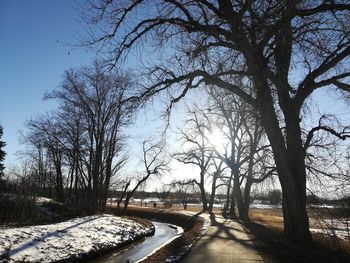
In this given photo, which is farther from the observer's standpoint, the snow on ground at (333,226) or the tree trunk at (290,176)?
the tree trunk at (290,176)

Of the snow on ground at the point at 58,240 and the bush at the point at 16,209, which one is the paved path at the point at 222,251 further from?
the bush at the point at 16,209

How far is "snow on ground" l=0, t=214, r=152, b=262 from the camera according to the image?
11.0 m

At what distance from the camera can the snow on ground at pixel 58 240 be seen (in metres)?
11.0

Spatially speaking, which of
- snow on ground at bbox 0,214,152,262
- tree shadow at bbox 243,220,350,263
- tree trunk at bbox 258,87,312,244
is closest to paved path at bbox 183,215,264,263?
tree shadow at bbox 243,220,350,263

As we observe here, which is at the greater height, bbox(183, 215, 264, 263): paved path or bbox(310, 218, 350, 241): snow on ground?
bbox(310, 218, 350, 241): snow on ground

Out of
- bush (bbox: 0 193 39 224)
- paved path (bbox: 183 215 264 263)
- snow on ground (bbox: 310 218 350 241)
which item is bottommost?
paved path (bbox: 183 215 264 263)

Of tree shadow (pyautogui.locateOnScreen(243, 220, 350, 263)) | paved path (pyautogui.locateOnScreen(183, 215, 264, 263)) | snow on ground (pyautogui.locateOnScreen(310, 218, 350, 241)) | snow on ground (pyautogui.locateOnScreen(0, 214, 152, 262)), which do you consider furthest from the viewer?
Result: snow on ground (pyautogui.locateOnScreen(0, 214, 152, 262))

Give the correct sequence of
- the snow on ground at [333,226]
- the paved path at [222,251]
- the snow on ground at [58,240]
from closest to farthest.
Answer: the snow on ground at [333,226] → the paved path at [222,251] → the snow on ground at [58,240]

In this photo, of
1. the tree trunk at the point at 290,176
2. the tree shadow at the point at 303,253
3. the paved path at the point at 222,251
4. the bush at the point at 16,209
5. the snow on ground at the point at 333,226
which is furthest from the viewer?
the bush at the point at 16,209

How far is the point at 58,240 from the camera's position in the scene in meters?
13.4

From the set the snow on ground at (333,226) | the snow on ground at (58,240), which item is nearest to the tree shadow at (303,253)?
the snow on ground at (333,226)

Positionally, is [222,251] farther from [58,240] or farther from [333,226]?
[58,240]

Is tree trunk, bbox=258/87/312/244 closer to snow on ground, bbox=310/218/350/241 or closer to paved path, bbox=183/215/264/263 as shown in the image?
snow on ground, bbox=310/218/350/241

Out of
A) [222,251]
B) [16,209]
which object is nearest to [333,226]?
[222,251]
